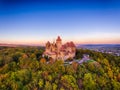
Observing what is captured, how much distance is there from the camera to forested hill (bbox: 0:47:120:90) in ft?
96.4

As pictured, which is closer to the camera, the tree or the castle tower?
the tree

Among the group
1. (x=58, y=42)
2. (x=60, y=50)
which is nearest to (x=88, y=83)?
(x=60, y=50)

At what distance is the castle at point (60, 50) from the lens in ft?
124

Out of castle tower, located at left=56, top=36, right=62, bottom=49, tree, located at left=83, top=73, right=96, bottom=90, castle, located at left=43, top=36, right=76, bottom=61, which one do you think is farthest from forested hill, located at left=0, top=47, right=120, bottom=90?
castle tower, located at left=56, top=36, right=62, bottom=49

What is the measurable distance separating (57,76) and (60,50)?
7312 mm

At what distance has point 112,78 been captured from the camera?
34094 millimetres

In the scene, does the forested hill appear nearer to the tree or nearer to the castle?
the tree

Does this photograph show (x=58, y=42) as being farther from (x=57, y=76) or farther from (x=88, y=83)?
(x=88, y=83)

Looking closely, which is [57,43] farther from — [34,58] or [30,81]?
[30,81]

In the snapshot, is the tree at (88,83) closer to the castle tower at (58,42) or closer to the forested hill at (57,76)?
the forested hill at (57,76)

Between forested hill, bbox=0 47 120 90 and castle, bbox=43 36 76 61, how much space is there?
4.62ft

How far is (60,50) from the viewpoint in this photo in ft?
124

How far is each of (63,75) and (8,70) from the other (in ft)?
35.4

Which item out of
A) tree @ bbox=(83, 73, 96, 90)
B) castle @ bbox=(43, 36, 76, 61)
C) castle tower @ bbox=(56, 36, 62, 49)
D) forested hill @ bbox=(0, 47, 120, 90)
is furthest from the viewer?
castle tower @ bbox=(56, 36, 62, 49)
